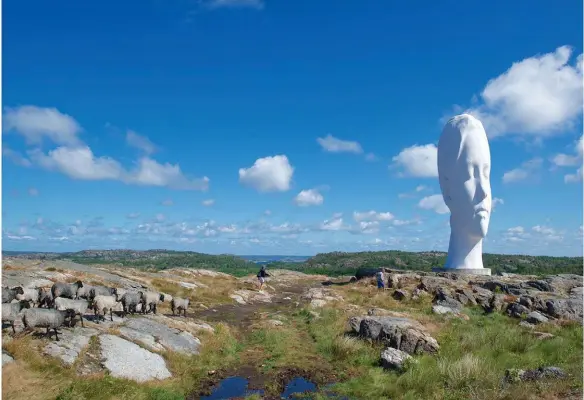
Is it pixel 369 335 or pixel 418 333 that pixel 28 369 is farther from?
pixel 418 333

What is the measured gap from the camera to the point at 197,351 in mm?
16484

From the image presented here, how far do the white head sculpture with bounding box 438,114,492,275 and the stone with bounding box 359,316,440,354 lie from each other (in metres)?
24.5

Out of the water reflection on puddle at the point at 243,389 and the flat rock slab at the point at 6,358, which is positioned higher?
the flat rock slab at the point at 6,358

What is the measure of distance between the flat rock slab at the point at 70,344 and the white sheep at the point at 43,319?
0.29 metres

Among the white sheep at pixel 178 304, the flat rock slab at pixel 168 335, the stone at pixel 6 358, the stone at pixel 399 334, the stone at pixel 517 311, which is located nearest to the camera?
the stone at pixel 6 358

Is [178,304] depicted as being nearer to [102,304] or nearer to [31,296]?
[102,304]

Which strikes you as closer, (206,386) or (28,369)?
(28,369)

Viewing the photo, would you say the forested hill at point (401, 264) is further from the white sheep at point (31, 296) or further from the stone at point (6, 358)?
the stone at point (6, 358)

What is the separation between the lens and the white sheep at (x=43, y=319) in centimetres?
1303

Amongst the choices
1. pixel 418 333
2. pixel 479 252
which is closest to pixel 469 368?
pixel 418 333

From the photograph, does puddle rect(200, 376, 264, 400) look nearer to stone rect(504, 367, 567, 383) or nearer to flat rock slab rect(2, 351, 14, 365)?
flat rock slab rect(2, 351, 14, 365)

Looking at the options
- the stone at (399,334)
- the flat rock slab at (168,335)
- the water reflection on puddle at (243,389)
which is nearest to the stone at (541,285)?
the stone at (399,334)

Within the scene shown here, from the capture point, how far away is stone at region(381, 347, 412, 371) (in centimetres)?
1513

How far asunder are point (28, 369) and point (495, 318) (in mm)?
22624
